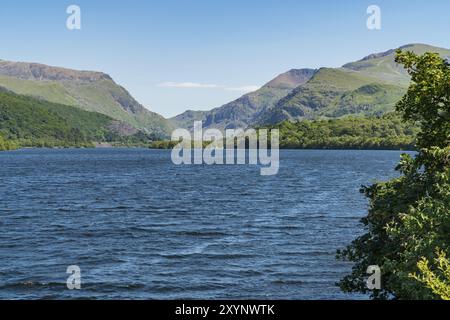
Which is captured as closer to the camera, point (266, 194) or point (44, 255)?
point (44, 255)

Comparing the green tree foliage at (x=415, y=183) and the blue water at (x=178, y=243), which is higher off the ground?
the green tree foliage at (x=415, y=183)

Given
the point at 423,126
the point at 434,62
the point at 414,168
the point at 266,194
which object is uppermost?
the point at 434,62

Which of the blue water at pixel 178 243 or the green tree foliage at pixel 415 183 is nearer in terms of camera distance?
the green tree foliage at pixel 415 183

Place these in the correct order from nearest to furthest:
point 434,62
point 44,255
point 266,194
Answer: point 434,62
point 44,255
point 266,194

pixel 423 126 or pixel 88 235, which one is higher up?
pixel 423 126

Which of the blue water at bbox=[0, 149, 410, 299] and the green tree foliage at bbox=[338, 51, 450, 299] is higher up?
the green tree foliage at bbox=[338, 51, 450, 299]

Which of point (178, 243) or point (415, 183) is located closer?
point (415, 183)

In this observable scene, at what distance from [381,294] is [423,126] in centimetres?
945

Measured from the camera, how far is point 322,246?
5416 cm

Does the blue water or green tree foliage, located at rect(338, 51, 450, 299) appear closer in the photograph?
green tree foliage, located at rect(338, 51, 450, 299)

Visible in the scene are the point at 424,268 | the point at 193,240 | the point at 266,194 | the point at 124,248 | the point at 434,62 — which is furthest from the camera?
the point at 266,194

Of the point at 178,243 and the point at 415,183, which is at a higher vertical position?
the point at 415,183
